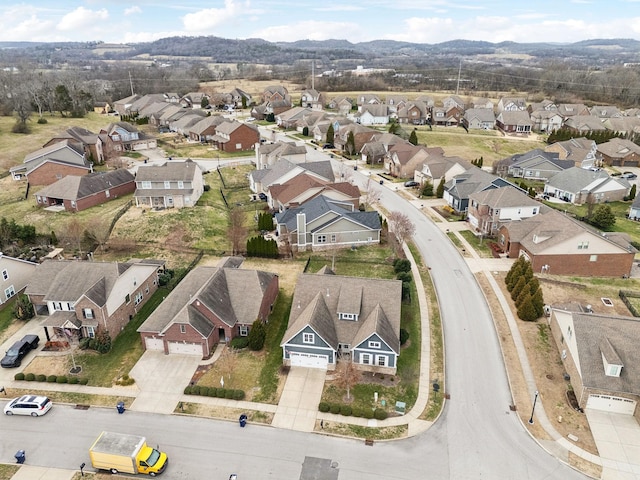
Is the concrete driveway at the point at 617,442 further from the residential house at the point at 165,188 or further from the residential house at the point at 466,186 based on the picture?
the residential house at the point at 165,188

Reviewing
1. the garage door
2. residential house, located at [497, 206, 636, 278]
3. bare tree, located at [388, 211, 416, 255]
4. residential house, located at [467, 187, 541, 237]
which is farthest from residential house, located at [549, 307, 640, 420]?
residential house, located at [467, 187, 541, 237]

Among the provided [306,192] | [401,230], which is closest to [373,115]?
[306,192]

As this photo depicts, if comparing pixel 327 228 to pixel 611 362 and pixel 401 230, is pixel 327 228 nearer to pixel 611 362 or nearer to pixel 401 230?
pixel 401 230

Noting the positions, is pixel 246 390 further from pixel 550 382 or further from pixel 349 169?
pixel 349 169

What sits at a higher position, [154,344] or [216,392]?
[154,344]

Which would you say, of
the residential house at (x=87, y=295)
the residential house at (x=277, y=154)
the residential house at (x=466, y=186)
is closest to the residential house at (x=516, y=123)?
the residential house at (x=466, y=186)
